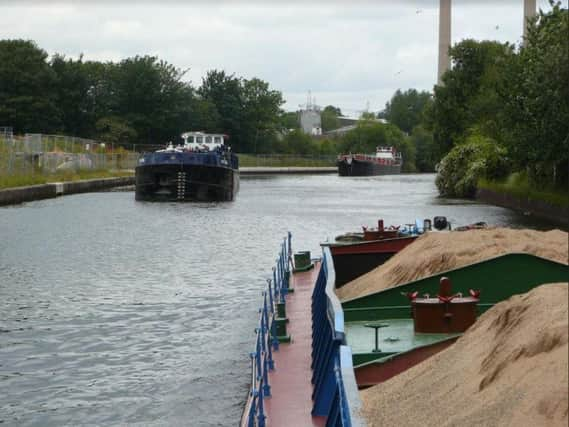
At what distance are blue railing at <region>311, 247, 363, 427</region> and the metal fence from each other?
4449 cm

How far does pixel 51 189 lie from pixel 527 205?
2600 cm

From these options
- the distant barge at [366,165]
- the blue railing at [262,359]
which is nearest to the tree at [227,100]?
the distant barge at [366,165]

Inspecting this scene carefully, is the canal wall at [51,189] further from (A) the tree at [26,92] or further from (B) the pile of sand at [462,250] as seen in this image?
(B) the pile of sand at [462,250]

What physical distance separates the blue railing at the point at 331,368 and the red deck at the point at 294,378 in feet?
0.52

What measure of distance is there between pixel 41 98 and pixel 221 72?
128 feet

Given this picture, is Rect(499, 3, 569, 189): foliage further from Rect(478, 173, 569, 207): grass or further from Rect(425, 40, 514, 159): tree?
Rect(425, 40, 514, 159): tree

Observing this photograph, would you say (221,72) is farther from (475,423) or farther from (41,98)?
(475,423)

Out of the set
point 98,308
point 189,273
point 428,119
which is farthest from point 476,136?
point 98,308

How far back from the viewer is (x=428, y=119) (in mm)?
82062

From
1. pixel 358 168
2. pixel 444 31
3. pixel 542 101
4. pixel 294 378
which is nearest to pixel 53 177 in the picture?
pixel 542 101

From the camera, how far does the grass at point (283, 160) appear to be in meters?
134

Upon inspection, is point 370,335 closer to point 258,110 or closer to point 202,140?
point 202,140

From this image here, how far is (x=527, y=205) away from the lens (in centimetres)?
4844

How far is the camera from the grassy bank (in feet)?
178
